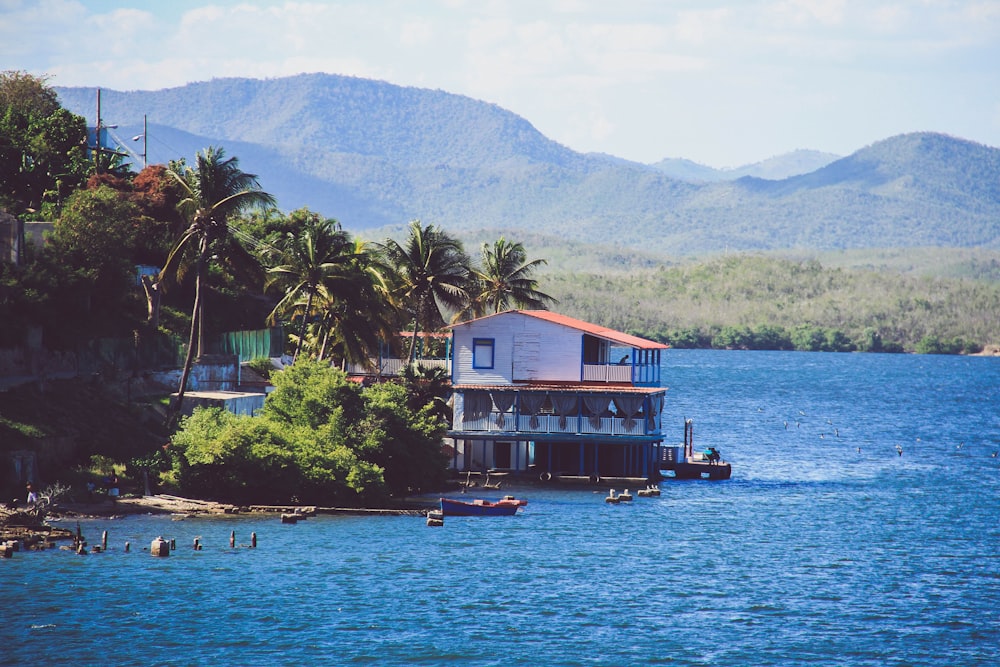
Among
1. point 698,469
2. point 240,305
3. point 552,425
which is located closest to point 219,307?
point 240,305

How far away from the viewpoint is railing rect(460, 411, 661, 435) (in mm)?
68000

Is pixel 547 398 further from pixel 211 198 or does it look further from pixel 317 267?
pixel 211 198

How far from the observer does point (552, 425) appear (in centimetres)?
6831

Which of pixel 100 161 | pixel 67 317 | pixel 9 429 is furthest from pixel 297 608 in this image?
pixel 100 161

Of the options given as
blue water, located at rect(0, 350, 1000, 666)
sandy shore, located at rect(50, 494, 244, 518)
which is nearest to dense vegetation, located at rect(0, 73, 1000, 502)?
sandy shore, located at rect(50, 494, 244, 518)

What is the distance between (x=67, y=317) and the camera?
6391 cm

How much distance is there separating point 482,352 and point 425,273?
421 inches

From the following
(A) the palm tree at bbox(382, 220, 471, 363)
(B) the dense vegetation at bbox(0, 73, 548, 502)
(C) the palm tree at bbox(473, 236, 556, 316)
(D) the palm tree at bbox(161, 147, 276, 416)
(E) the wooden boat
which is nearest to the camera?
(B) the dense vegetation at bbox(0, 73, 548, 502)

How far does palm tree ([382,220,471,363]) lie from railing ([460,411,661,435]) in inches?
417

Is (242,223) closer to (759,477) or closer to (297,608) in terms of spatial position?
(759,477)

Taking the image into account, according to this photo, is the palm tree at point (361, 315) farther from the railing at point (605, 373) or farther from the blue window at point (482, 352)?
the railing at point (605, 373)

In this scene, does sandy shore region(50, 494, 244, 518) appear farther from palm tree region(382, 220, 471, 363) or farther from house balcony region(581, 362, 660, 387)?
palm tree region(382, 220, 471, 363)

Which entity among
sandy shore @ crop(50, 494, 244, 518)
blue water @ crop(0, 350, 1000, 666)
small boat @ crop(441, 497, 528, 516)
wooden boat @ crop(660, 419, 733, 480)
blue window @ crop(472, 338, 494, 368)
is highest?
blue window @ crop(472, 338, 494, 368)

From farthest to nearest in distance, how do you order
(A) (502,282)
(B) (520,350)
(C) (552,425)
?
(A) (502,282), (B) (520,350), (C) (552,425)
